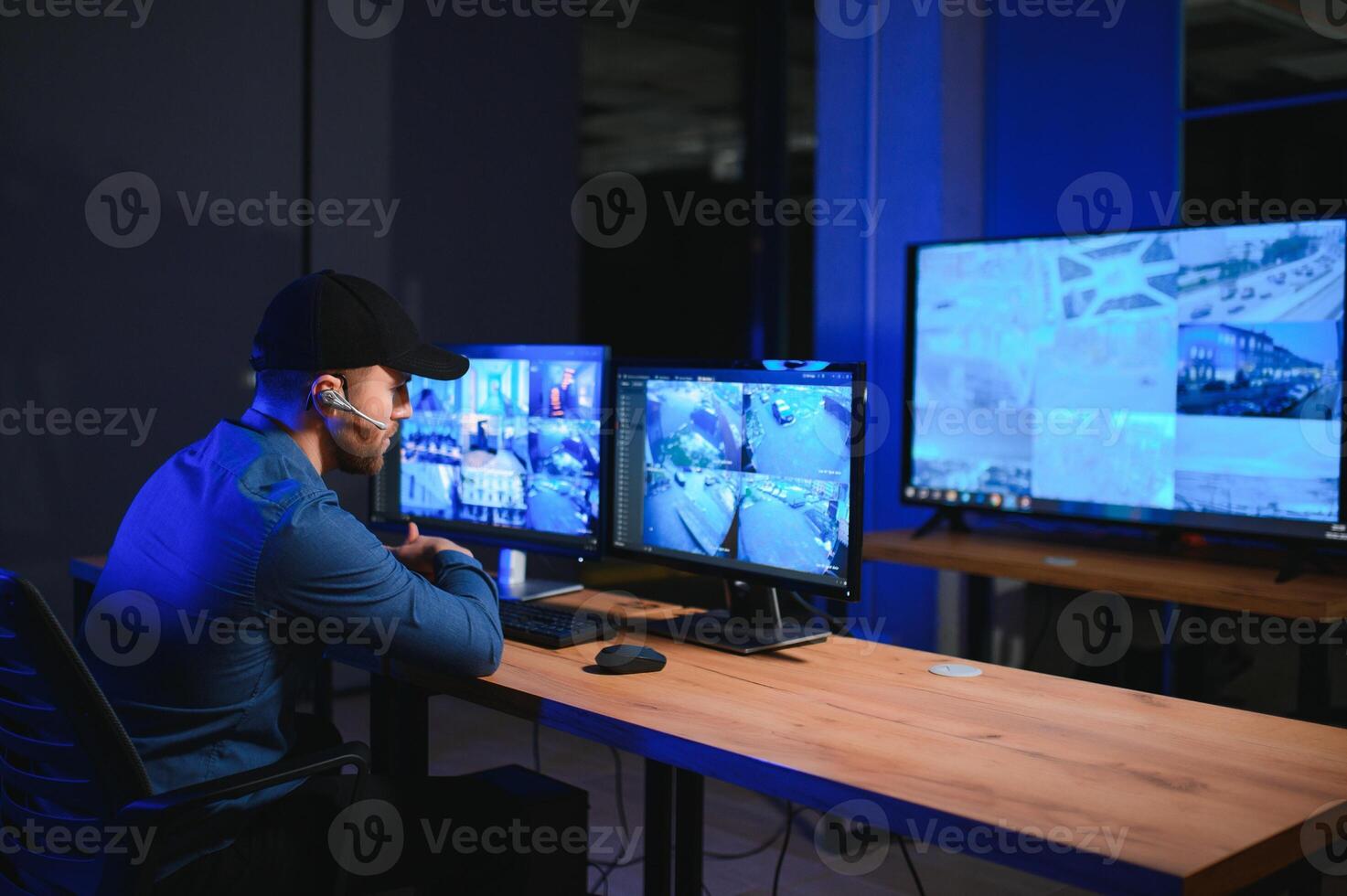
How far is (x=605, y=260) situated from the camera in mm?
5320

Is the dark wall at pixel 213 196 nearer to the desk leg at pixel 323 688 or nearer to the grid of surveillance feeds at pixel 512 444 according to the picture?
the desk leg at pixel 323 688

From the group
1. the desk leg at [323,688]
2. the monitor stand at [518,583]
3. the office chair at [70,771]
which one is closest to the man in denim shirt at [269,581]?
the office chair at [70,771]

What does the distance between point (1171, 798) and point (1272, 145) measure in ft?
12.1

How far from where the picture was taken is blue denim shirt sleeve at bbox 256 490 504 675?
1.71m

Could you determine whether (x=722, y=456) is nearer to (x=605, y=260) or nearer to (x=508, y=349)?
(x=508, y=349)

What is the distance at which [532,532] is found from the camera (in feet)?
8.63

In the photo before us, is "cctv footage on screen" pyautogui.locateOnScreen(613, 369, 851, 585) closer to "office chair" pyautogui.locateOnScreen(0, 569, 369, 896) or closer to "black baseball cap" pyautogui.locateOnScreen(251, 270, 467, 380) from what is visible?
"black baseball cap" pyautogui.locateOnScreen(251, 270, 467, 380)

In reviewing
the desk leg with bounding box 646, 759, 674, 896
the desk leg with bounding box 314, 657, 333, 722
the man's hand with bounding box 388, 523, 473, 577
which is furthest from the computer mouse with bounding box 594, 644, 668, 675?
the desk leg with bounding box 314, 657, 333, 722

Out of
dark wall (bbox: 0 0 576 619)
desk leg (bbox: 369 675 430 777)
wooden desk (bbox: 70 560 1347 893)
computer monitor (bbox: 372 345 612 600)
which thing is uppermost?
dark wall (bbox: 0 0 576 619)

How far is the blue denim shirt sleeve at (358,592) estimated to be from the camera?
1705mm

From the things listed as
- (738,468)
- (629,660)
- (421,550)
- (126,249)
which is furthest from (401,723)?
(126,249)

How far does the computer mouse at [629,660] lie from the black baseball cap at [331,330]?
1.88 ft

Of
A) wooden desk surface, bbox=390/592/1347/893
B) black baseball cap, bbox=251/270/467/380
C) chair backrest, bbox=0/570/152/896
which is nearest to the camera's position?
wooden desk surface, bbox=390/592/1347/893

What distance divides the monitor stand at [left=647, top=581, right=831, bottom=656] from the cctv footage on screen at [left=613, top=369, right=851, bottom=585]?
0.13 m
